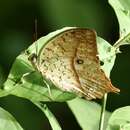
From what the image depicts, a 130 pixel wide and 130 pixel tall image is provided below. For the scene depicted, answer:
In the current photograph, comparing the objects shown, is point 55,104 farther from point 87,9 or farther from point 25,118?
point 87,9

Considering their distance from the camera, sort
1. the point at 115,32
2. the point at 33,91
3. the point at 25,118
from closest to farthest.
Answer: the point at 33,91 < the point at 25,118 < the point at 115,32

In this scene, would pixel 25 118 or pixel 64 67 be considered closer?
pixel 64 67

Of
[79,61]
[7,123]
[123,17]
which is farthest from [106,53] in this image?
[7,123]

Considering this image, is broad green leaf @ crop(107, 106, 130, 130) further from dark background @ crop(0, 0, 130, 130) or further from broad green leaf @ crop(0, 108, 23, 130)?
dark background @ crop(0, 0, 130, 130)

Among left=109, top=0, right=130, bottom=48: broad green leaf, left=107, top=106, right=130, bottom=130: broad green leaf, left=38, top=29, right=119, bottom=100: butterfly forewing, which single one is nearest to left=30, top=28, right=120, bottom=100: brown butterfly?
left=38, top=29, right=119, bottom=100: butterfly forewing

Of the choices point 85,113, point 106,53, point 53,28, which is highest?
point 106,53

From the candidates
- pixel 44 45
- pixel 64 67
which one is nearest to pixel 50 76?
pixel 64 67

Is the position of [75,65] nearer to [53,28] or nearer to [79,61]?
[79,61]
